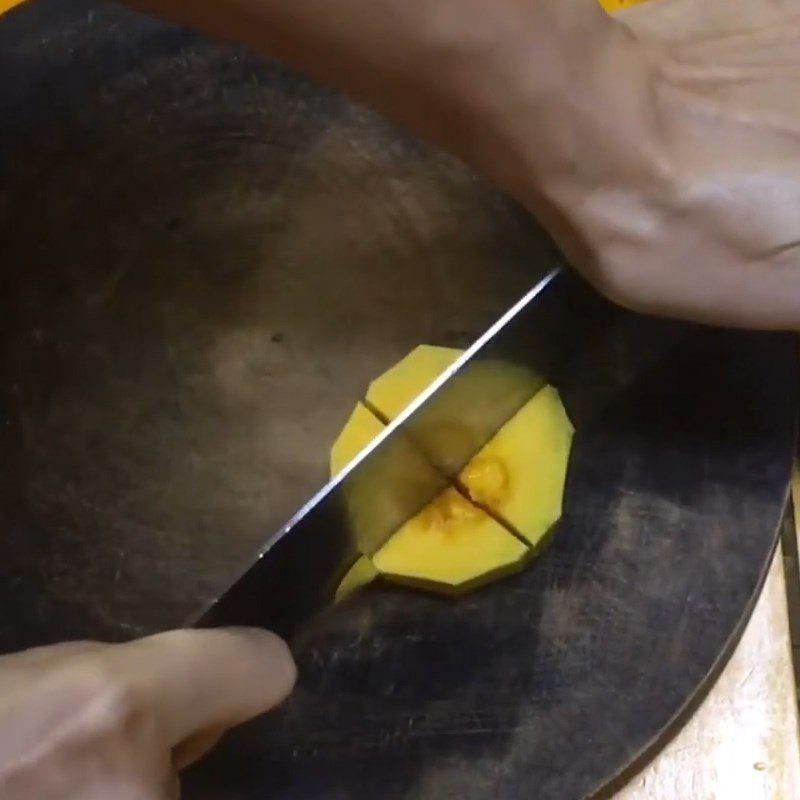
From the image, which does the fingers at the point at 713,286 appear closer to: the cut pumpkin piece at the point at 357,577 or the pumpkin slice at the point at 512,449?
the pumpkin slice at the point at 512,449

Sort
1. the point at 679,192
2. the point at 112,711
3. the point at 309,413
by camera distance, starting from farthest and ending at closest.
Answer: the point at 309,413
the point at 679,192
the point at 112,711

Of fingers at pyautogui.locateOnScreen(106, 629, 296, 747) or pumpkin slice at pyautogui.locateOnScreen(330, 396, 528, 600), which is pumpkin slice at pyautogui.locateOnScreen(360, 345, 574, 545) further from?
fingers at pyautogui.locateOnScreen(106, 629, 296, 747)

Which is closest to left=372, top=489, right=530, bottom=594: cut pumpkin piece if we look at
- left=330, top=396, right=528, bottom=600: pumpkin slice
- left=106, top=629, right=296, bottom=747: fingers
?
left=330, top=396, right=528, bottom=600: pumpkin slice

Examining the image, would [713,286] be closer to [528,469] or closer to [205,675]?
[528,469]

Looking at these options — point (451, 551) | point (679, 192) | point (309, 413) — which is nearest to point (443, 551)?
point (451, 551)

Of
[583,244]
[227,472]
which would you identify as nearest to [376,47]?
[583,244]

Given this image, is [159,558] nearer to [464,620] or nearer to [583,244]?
[464,620]
